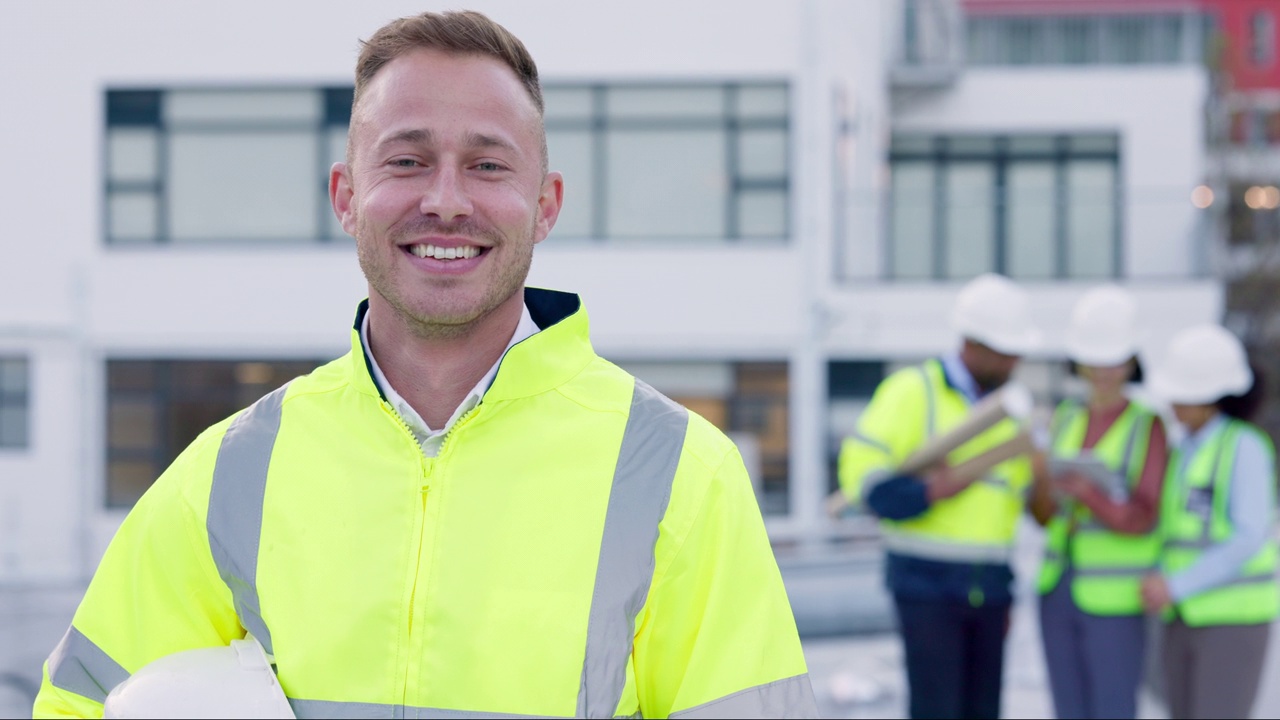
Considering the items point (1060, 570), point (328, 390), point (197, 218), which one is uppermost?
point (197, 218)

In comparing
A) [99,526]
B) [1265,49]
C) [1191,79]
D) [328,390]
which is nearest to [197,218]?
[99,526]

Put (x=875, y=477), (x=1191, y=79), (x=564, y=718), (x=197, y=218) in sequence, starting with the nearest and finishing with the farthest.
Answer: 1. (x=564, y=718)
2. (x=875, y=477)
3. (x=197, y=218)
4. (x=1191, y=79)

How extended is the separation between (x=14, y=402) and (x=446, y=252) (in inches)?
637

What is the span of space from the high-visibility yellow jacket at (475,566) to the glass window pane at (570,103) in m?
14.8

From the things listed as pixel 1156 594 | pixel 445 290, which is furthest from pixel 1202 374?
pixel 445 290

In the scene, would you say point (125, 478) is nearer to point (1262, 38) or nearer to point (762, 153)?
point (762, 153)

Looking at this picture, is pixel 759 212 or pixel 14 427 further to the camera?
pixel 759 212

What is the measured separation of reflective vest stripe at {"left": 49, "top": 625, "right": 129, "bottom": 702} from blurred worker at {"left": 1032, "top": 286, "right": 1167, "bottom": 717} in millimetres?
3500

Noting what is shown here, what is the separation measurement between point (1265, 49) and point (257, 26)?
32.1m

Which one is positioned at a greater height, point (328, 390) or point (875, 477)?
point (328, 390)

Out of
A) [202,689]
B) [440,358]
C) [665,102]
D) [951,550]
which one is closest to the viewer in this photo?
[202,689]

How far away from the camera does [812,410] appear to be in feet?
53.6

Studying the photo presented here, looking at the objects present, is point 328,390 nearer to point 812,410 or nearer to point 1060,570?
point 1060,570

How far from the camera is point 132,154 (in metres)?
16.9
